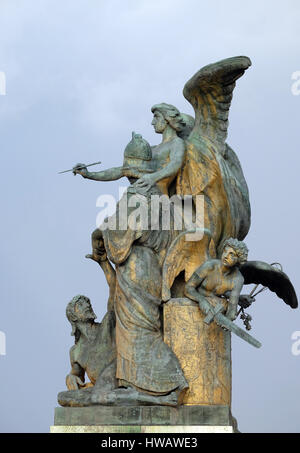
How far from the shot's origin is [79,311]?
61.0ft

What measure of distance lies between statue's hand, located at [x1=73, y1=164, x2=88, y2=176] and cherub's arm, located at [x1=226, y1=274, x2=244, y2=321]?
7.61 feet

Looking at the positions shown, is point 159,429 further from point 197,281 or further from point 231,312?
point 197,281

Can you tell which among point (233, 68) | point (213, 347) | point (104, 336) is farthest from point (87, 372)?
point (233, 68)

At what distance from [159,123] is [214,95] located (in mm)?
843

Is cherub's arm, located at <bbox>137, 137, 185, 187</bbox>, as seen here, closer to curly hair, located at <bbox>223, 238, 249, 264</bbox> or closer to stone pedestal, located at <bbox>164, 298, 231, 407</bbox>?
curly hair, located at <bbox>223, 238, 249, 264</bbox>

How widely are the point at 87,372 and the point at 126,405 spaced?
0.98 meters

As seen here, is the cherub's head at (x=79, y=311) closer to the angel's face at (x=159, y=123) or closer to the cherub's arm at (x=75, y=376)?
the cherub's arm at (x=75, y=376)

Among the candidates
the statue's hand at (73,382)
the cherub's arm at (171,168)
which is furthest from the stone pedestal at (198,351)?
the cherub's arm at (171,168)

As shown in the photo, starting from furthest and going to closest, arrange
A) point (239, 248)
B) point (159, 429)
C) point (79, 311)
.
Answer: point (79, 311) < point (239, 248) < point (159, 429)

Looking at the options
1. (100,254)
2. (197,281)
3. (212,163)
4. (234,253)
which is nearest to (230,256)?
(234,253)

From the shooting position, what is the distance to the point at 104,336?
18.5m

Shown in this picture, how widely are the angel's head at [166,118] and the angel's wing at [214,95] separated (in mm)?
249

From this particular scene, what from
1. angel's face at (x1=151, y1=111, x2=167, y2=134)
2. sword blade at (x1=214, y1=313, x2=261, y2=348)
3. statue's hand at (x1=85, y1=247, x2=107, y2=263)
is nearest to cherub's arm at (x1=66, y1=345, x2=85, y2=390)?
statue's hand at (x1=85, y1=247, x2=107, y2=263)
